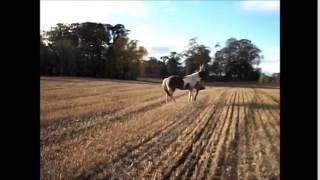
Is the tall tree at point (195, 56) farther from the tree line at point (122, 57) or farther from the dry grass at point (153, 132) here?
the dry grass at point (153, 132)

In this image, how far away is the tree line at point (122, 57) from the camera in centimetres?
162

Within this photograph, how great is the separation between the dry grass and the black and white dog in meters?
0.02

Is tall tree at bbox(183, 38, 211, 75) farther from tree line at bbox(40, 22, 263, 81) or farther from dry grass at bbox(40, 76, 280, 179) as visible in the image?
dry grass at bbox(40, 76, 280, 179)

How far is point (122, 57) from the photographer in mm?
1681

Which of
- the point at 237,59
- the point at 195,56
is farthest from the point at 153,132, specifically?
the point at 237,59

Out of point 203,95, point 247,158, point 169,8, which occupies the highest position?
point 169,8

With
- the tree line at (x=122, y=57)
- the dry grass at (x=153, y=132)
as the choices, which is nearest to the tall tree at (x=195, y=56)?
the tree line at (x=122, y=57)

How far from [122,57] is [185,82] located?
0.27 metres

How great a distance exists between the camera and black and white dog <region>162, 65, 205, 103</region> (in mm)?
1654

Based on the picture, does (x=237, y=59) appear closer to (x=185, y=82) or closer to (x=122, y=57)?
(x=185, y=82)

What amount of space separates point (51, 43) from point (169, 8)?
48cm
